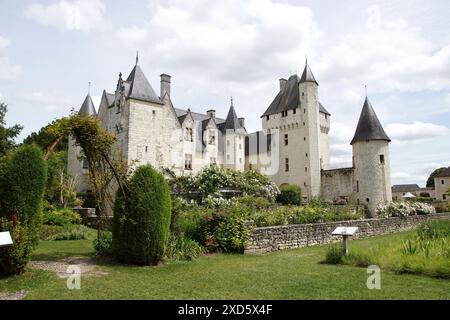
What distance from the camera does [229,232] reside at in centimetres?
1145

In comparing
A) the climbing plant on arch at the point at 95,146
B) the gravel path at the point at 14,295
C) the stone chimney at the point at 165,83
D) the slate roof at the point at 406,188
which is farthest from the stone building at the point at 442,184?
the gravel path at the point at 14,295

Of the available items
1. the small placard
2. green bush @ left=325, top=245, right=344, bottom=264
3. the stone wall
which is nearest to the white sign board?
the small placard

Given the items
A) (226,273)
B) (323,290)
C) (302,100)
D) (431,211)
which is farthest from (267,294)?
(302,100)

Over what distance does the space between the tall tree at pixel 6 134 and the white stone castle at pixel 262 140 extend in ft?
15.0

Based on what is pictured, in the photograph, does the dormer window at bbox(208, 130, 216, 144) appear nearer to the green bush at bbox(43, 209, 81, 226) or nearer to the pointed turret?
the pointed turret

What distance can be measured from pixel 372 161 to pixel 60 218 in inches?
987

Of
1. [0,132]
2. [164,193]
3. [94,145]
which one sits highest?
[0,132]

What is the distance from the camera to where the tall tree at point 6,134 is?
88.4 ft

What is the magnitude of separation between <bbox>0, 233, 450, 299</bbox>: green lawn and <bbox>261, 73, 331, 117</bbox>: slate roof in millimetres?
32601

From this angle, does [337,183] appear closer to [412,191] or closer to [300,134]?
[300,134]

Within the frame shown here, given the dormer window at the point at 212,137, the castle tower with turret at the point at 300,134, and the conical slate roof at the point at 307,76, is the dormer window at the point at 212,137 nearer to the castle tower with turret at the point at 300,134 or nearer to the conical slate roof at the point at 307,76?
the castle tower with turret at the point at 300,134

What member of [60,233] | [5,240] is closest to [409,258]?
[5,240]

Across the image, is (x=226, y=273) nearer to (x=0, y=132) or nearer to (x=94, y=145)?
(x=94, y=145)
